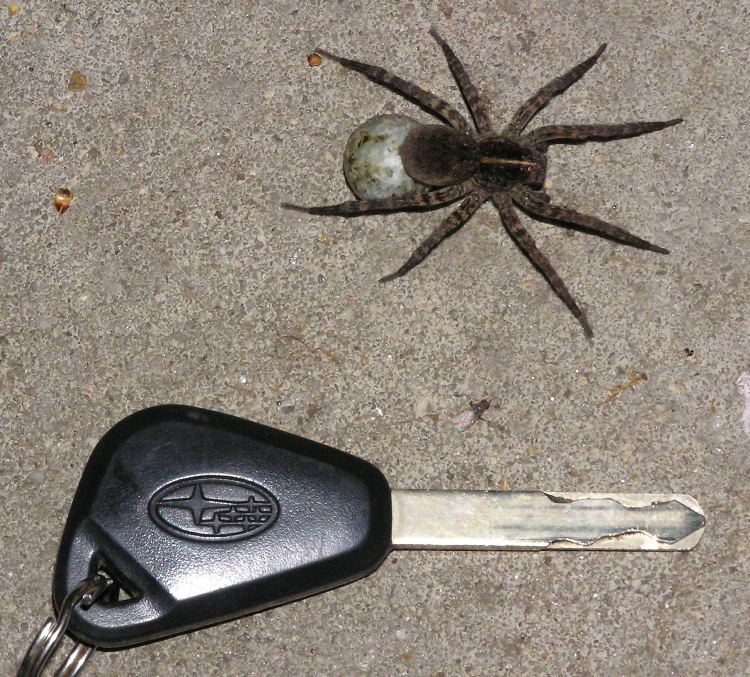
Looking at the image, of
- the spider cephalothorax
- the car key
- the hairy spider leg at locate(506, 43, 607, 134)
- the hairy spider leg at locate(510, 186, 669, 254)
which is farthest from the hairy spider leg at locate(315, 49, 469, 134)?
the car key

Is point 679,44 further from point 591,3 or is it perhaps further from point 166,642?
point 166,642

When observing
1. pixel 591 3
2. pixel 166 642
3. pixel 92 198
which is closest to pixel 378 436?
pixel 166 642

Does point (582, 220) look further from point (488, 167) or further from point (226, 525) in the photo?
point (226, 525)

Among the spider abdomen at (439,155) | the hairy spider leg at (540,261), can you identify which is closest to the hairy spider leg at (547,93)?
the spider abdomen at (439,155)

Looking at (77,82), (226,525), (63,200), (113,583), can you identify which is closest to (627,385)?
(226,525)

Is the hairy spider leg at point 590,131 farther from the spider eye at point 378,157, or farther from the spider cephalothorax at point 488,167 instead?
the spider eye at point 378,157

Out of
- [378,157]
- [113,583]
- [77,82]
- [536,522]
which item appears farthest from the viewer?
[77,82]
